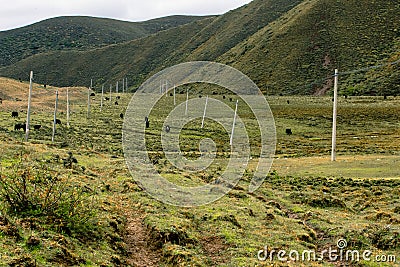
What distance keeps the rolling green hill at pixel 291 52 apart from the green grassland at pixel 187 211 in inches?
2710

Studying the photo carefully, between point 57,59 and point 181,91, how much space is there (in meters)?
87.1

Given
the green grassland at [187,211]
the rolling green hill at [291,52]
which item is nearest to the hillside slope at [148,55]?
the rolling green hill at [291,52]

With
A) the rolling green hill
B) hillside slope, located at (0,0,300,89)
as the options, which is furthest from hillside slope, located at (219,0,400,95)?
hillside slope, located at (0,0,300,89)

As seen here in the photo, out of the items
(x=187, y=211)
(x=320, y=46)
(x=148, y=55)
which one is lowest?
(x=187, y=211)

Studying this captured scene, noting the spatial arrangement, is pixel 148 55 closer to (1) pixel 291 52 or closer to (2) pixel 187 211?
(1) pixel 291 52

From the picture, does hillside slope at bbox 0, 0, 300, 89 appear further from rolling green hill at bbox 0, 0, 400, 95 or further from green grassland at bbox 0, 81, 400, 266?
green grassland at bbox 0, 81, 400, 266

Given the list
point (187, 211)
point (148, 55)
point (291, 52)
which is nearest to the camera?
point (187, 211)

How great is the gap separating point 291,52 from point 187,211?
10962cm

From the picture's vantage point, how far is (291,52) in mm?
123250

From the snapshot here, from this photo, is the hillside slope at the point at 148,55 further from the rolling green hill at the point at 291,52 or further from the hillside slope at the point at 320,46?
the hillside slope at the point at 320,46

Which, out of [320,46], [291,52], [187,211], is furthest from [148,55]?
[187,211]

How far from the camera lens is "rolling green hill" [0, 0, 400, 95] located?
11119cm

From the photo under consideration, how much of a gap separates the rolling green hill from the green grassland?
226ft

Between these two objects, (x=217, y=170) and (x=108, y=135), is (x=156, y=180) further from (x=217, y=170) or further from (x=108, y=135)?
(x=108, y=135)
